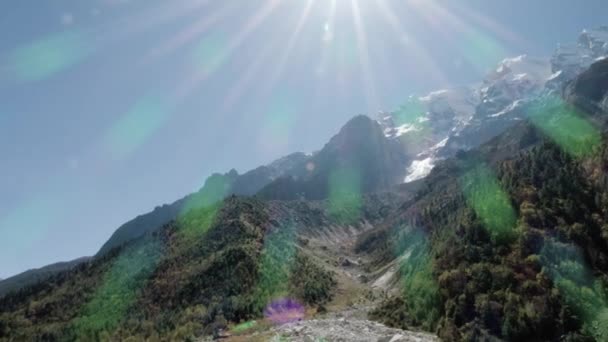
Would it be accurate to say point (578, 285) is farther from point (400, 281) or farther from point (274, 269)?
point (274, 269)

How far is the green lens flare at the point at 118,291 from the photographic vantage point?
408 feet

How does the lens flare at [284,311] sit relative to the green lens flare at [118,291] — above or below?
below

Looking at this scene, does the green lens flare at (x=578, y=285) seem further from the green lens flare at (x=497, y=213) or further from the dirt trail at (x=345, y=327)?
the dirt trail at (x=345, y=327)

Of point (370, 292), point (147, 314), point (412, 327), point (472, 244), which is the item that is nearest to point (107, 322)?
point (147, 314)

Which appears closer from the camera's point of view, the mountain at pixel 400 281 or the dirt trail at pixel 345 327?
the mountain at pixel 400 281

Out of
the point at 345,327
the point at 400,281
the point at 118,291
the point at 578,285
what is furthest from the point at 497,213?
the point at 118,291

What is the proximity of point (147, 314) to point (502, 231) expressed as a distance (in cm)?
9025

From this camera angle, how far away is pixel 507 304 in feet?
208

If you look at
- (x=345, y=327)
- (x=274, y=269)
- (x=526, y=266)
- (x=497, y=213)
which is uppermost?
(x=497, y=213)

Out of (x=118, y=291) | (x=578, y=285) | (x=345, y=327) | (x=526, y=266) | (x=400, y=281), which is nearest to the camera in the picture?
(x=578, y=285)

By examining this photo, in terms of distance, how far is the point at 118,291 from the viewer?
491 ft

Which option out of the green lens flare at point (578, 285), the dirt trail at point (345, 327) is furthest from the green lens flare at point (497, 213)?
the dirt trail at point (345, 327)

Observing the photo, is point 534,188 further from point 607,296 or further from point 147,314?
point 147,314

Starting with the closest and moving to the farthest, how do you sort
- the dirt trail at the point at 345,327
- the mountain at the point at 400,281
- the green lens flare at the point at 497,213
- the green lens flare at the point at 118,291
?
the mountain at the point at 400,281, the dirt trail at the point at 345,327, the green lens flare at the point at 497,213, the green lens flare at the point at 118,291
